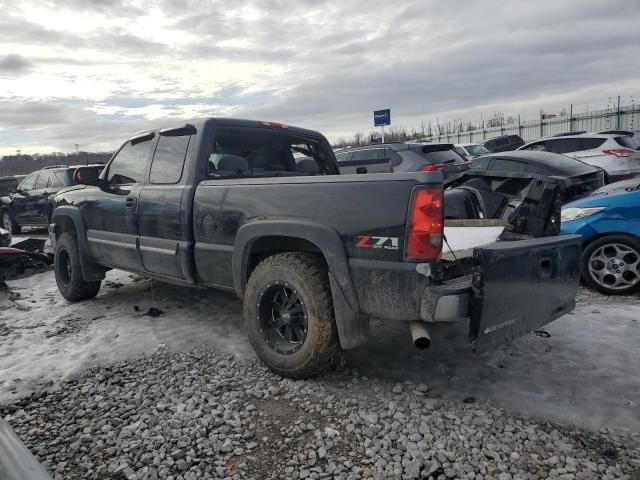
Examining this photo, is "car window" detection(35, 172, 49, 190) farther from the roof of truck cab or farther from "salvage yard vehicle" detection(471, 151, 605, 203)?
"salvage yard vehicle" detection(471, 151, 605, 203)

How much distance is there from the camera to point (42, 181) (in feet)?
40.0

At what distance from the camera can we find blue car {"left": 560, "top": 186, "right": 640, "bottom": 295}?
477 cm

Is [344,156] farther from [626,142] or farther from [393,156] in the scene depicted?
[626,142]

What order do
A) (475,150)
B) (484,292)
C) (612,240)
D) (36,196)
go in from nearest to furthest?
(484,292) → (612,240) → (36,196) → (475,150)

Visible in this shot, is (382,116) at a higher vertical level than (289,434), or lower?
higher

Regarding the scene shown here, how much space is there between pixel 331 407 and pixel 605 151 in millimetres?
10388

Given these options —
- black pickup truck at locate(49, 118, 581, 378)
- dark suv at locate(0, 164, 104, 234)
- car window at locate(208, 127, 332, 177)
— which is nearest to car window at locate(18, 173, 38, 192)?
dark suv at locate(0, 164, 104, 234)

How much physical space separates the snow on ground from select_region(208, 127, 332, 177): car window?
1519 millimetres

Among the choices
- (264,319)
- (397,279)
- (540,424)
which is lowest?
(540,424)

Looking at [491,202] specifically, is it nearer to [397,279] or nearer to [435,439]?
[397,279]

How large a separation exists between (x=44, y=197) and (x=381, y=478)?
39.8 feet

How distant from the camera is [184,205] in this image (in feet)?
12.8

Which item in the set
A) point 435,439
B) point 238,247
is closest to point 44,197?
point 238,247

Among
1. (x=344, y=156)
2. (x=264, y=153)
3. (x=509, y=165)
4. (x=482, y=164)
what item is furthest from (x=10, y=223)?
(x=509, y=165)
